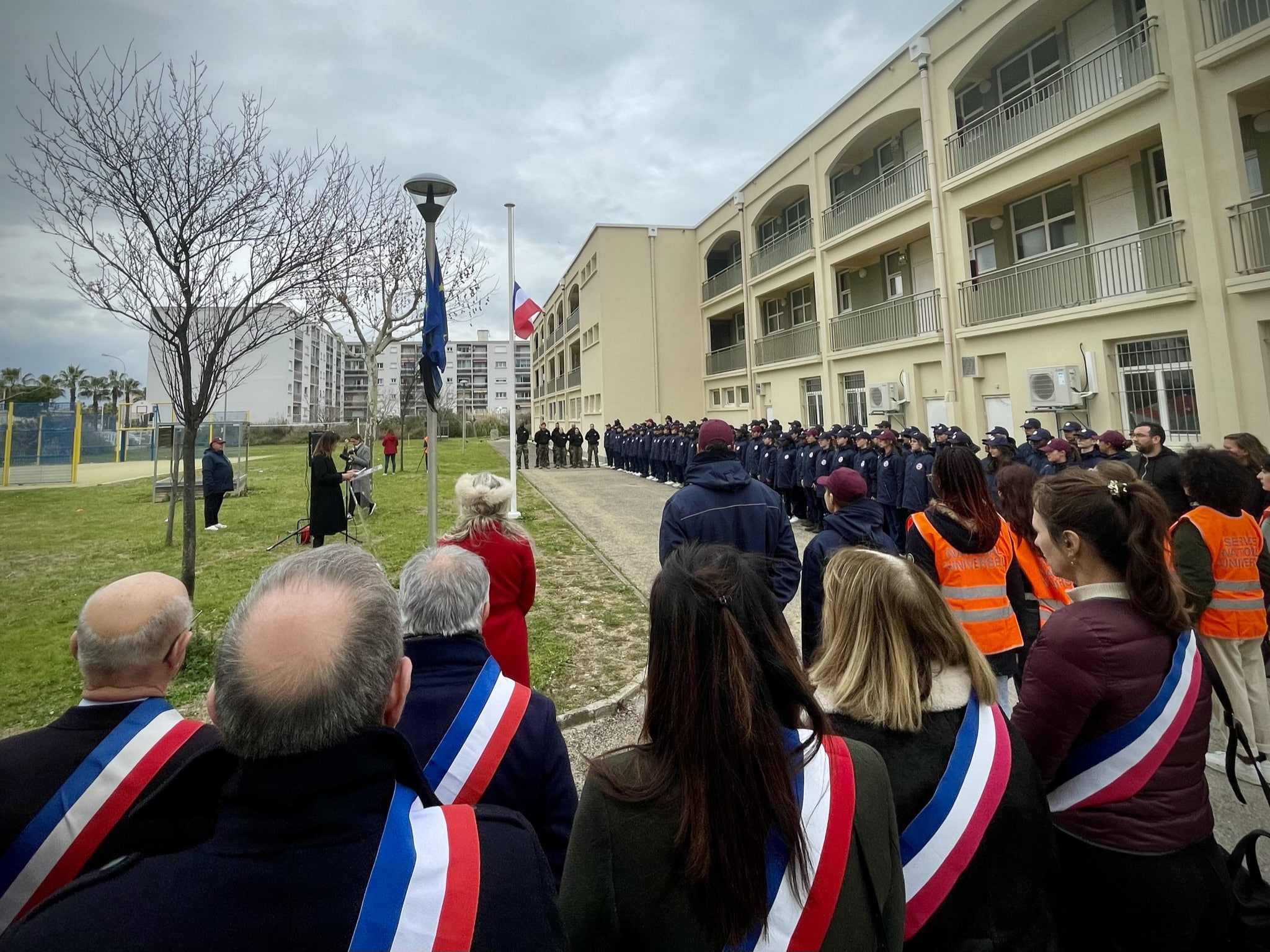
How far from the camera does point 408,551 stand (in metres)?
9.66

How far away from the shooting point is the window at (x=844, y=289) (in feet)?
63.1

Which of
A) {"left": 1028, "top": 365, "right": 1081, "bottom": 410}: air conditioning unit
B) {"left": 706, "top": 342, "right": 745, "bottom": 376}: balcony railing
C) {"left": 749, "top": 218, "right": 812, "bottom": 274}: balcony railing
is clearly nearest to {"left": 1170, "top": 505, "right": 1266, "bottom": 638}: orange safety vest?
{"left": 1028, "top": 365, "right": 1081, "bottom": 410}: air conditioning unit

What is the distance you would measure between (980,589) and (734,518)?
4.60 feet

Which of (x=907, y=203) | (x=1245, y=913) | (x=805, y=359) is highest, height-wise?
(x=907, y=203)

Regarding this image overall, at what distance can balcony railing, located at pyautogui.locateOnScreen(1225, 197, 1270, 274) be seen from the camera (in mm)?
8773

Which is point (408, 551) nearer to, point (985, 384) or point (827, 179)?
point (985, 384)

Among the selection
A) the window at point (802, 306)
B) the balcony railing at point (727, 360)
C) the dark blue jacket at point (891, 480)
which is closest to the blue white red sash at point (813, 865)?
the dark blue jacket at point (891, 480)

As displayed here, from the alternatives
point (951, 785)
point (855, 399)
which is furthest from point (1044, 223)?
point (951, 785)

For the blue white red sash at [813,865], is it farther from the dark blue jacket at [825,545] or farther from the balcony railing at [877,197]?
the balcony railing at [877,197]

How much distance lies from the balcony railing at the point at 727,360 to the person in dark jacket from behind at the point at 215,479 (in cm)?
1794

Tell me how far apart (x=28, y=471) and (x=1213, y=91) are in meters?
31.9

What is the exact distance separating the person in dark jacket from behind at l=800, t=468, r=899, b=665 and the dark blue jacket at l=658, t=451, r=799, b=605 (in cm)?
25

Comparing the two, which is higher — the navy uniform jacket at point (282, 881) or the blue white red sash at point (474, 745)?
the navy uniform jacket at point (282, 881)

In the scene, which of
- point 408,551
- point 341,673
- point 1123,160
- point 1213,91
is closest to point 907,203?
point 1123,160
